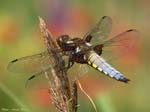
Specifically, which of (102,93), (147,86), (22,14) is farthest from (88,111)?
(22,14)

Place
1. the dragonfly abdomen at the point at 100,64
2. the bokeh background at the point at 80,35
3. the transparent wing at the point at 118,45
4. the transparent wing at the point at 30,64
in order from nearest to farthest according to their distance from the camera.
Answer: the transparent wing at the point at 30,64, the dragonfly abdomen at the point at 100,64, the transparent wing at the point at 118,45, the bokeh background at the point at 80,35

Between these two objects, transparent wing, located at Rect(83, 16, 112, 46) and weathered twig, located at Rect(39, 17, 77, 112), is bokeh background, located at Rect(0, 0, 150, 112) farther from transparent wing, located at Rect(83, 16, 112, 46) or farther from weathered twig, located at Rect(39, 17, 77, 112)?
weathered twig, located at Rect(39, 17, 77, 112)

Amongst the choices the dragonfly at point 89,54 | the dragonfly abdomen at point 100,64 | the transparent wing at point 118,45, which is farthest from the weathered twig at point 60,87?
the transparent wing at point 118,45

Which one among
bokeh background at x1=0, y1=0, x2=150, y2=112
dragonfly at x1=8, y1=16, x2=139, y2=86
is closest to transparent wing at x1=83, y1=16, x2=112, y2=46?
dragonfly at x1=8, y1=16, x2=139, y2=86

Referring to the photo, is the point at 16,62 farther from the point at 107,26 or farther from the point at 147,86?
the point at 147,86

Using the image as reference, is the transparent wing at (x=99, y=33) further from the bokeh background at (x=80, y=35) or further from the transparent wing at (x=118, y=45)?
the bokeh background at (x=80, y=35)

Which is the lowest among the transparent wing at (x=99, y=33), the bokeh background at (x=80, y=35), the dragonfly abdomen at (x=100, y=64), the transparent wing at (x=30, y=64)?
the bokeh background at (x=80, y=35)

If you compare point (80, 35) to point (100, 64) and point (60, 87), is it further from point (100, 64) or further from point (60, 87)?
point (60, 87)

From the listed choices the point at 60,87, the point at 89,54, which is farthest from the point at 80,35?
the point at 60,87
